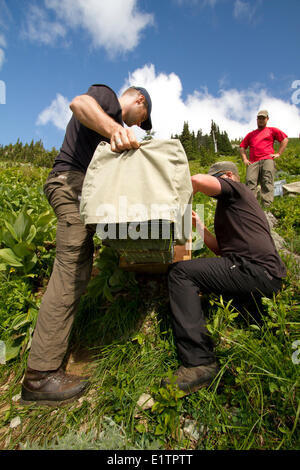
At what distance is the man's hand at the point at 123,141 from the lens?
1558mm

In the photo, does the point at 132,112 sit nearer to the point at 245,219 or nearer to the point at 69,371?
the point at 245,219

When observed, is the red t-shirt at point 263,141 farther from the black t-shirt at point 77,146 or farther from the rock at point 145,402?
the rock at point 145,402

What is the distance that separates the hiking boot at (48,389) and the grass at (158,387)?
0.06 meters

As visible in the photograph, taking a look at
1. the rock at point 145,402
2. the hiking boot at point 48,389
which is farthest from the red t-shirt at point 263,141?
the hiking boot at point 48,389

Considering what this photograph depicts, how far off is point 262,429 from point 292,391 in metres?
0.27

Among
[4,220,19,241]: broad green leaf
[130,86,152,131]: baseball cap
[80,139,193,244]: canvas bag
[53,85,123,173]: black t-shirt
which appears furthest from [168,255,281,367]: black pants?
[4,220,19,241]: broad green leaf

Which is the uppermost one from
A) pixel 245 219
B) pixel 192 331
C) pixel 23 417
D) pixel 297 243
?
pixel 245 219

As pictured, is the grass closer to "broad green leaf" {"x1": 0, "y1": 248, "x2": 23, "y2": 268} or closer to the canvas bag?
"broad green leaf" {"x1": 0, "y1": 248, "x2": 23, "y2": 268}

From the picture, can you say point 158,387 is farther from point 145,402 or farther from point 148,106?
point 148,106

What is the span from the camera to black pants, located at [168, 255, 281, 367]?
6.11ft

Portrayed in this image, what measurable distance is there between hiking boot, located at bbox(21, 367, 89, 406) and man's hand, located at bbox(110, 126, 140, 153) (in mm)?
1852

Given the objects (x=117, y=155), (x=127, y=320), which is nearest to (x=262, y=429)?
(x=127, y=320)

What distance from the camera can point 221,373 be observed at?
1.70 metres
